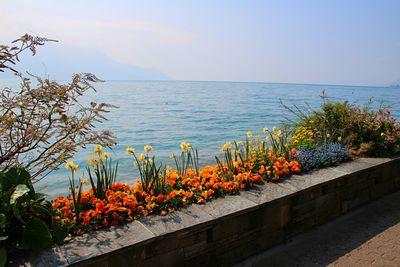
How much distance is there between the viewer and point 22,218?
2129 millimetres

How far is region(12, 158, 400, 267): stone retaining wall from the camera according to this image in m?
2.17

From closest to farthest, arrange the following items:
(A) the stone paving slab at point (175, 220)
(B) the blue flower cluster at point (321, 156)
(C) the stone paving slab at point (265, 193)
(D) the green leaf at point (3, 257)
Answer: (D) the green leaf at point (3, 257), (A) the stone paving slab at point (175, 220), (C) the stone paving slab at point (265, 193), (B) the blue flower cluster at point (321, 156)

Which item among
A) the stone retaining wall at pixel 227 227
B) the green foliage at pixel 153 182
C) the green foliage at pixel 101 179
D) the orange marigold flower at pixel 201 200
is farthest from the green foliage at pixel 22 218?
the orange marigold flower at pixel 201 200

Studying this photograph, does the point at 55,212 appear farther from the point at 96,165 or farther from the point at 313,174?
the point at 313,174

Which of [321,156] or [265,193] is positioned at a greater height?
[321,156]

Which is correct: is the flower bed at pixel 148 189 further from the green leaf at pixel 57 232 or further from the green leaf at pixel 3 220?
the green leaf at pixel 3 220

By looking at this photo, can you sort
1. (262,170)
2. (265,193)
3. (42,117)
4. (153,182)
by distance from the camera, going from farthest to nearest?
(262,170) < (265,193) < (153,182) < (42,117)

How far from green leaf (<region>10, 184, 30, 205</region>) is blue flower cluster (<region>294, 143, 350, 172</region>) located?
2.94 meters

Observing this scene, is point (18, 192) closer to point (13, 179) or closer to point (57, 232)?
point (13, 179)

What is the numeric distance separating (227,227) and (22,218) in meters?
1.55

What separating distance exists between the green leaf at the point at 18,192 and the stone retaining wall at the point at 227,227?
38 cm

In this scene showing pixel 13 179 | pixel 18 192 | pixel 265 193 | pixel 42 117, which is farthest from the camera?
pixel 265 193

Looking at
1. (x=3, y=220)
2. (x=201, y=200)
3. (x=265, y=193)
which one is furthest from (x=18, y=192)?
(x=265, y=193)

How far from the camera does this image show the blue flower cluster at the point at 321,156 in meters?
→ 3.95
